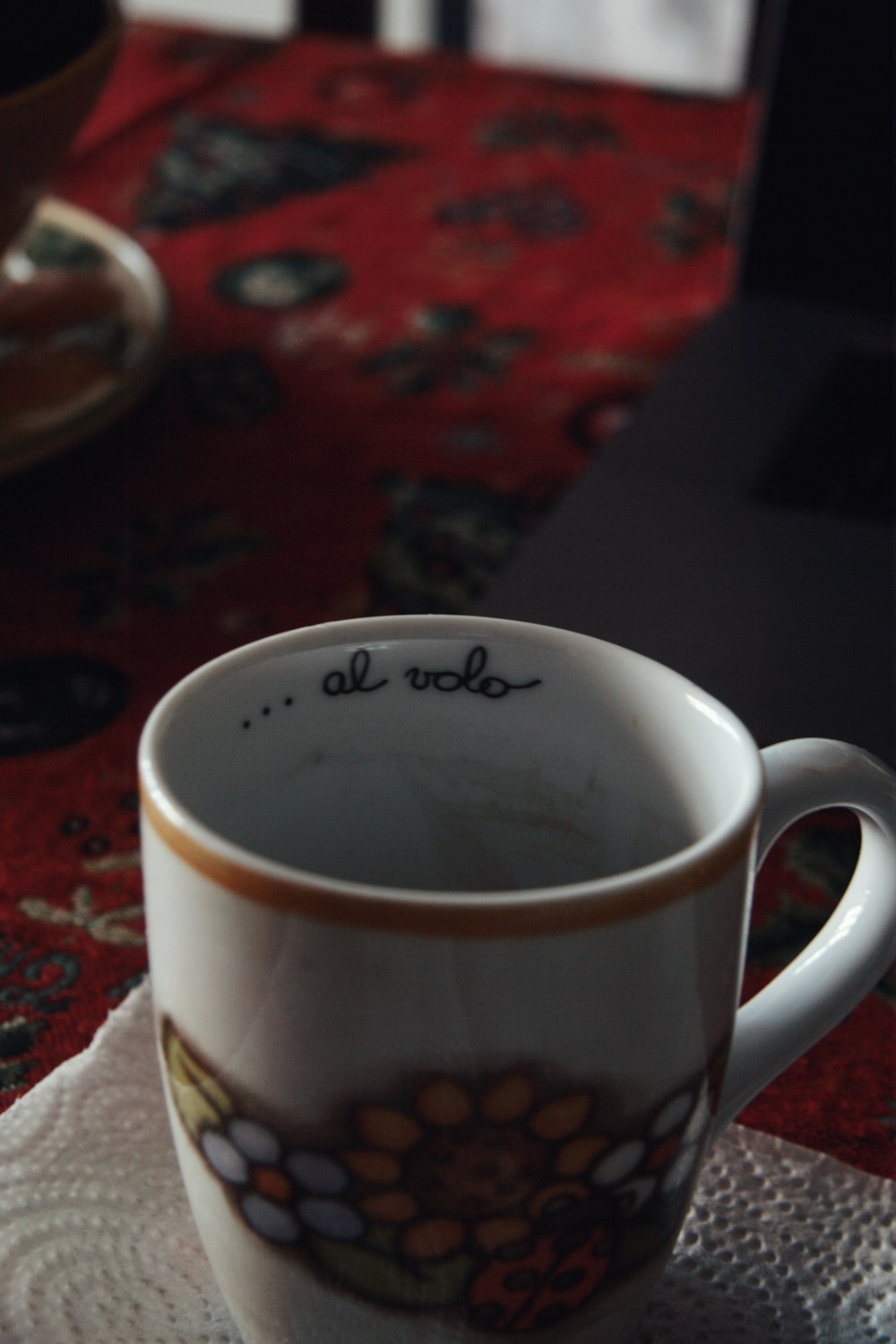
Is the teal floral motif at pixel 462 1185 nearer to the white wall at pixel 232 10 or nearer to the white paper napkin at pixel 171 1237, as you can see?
the white paper napkin at pixel 171 1237

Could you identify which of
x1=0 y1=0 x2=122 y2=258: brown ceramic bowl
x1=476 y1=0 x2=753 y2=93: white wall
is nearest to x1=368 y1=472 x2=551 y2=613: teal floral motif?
x1=0 y1=0 x2=122 y2=258: brown ceramic bowl

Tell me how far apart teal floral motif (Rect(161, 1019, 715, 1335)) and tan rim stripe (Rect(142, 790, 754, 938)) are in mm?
23

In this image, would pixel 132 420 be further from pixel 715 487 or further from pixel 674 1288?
pixel 674 1288

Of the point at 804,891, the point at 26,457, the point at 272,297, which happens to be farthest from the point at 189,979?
the point at 272,297

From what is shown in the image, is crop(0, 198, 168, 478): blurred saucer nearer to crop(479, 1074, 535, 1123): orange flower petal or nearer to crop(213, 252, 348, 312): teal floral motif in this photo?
crop(213, 252, 348, 312): teal floral motif

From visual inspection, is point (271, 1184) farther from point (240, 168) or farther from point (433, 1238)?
point (240, 168)

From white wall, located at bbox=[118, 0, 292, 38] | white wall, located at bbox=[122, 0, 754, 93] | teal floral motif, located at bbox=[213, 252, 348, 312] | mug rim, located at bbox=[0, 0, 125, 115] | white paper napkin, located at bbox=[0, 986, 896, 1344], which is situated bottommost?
white wall, located at bbox=[118, 0, 292, 38]

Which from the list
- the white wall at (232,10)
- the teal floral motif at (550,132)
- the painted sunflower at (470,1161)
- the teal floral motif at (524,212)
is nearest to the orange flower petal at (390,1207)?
the painted sunflower at (470,1161)

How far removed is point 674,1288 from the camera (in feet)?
0.81

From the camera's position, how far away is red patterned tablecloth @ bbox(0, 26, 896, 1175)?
0.34 m

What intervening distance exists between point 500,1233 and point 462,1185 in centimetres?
1

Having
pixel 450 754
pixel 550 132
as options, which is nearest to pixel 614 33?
pixel 550 132

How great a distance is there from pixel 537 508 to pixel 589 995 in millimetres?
345

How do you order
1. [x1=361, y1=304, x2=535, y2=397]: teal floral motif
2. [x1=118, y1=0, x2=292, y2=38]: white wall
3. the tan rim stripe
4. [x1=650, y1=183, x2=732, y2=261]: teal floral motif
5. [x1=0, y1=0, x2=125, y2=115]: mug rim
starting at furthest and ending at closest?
[x1=118, y1=0, x2=292, y2=38]: white wall
[x1=650, y1=183, x2=732, y2=261]: teal floral motif
[x1=361, y1=304, x2=535, y2=397]: teal floral motif
[x1=0, y1=0, x2=125, y2=115]: mug rim
the tan rim stripe
